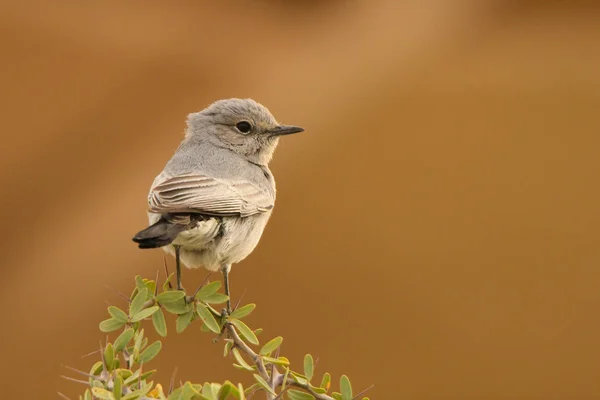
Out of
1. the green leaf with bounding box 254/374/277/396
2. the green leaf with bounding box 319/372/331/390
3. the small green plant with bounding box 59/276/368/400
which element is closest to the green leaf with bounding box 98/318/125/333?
the small green plant with bounding box 59/276/368/400

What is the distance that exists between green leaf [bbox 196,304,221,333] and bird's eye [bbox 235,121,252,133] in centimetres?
161

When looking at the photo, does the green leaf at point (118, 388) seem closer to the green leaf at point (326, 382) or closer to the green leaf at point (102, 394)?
the green leaf at point (102, 394)

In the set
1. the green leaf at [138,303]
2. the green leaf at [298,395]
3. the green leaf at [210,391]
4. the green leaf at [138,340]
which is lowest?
the green leaf at [138,340]

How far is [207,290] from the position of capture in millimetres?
2416

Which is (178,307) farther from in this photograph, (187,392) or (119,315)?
(187,392)

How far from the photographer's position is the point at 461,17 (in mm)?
6195

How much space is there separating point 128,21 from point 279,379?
446cm

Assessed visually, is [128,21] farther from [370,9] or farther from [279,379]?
[279,379]

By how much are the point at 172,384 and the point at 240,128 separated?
78.3 inches

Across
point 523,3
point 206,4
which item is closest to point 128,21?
point 206,4

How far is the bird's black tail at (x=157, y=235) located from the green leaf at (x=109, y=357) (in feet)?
1.07

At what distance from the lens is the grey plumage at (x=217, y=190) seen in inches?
105

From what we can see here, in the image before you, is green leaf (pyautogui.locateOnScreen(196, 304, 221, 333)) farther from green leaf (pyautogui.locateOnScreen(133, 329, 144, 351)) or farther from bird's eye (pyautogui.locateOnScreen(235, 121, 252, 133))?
bird's eye (pyautogui.locateOnScreen(235, 121, 252, 133))

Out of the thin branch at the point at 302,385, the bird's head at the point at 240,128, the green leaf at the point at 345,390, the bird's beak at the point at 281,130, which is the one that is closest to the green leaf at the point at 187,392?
the thin branch at the point at 302,385
